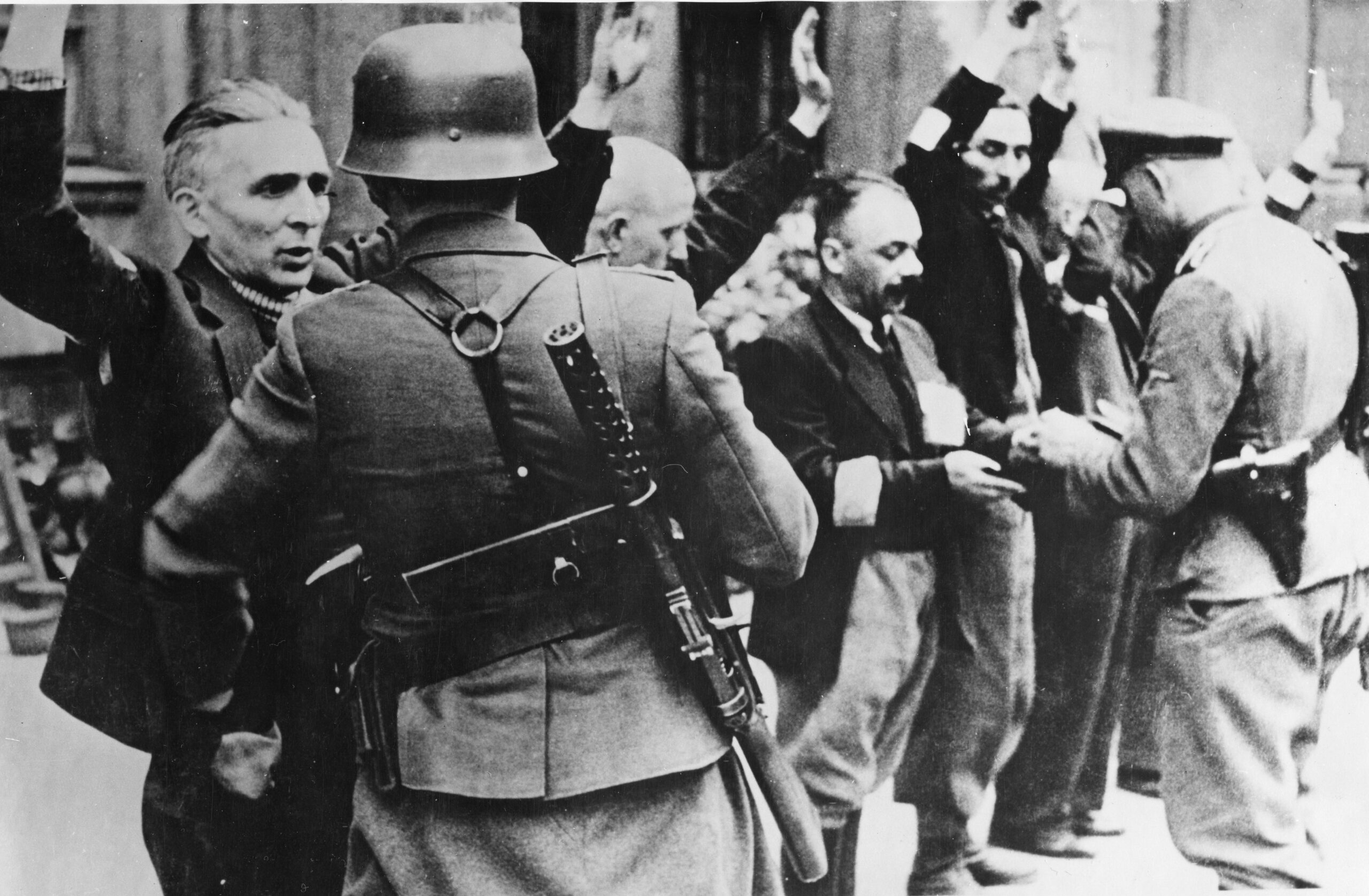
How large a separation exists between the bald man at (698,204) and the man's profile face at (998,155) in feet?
1.36

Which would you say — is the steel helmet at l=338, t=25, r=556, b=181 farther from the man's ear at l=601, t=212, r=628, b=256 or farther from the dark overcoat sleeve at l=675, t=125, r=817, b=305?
the dark overcoat sleeve at l=675, t=125, r=817, b=305

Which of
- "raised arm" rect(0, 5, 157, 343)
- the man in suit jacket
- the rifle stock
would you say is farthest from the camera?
the man in suit jacket

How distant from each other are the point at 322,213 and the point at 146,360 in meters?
0.55

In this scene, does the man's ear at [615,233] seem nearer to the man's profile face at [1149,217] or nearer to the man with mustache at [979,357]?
the man with mustache at [979,357]

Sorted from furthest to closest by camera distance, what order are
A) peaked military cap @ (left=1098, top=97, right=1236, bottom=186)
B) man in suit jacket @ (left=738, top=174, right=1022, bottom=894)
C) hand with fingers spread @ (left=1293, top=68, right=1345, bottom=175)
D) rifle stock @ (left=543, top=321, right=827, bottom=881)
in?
hand with fingers spread @ (left=1293, top=68, right=1345, bottom=175) < peaked military cap @ (left=1098, top=97, right=1236, bottom=186) < man in suit jacket @ (left=738, top=174, right=1022, bottom=894) < rifle stock @ (left=543, top=321, right=827, bottom=881)

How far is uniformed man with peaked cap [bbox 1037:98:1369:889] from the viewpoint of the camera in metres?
3.50

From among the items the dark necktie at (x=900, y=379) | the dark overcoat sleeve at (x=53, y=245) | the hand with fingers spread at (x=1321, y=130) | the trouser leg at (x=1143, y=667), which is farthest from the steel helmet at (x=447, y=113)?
the hand with fingers spread at (x=1321, y=130)

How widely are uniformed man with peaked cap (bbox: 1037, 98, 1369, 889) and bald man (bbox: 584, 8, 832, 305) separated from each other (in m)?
0.88

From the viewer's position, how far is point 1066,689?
3.56 m

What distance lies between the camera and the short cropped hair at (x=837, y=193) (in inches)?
133

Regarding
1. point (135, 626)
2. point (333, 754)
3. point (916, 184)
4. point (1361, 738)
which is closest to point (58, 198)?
point (135, 626)

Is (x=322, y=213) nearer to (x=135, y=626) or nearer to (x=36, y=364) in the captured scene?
(x=36, y=364)

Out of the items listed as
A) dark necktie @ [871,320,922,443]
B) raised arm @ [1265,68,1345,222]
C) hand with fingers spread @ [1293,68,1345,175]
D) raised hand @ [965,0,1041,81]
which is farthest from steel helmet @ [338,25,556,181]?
hand with fingers spread @ [1293,68,1345,175]

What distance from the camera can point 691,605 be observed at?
2998 mm
